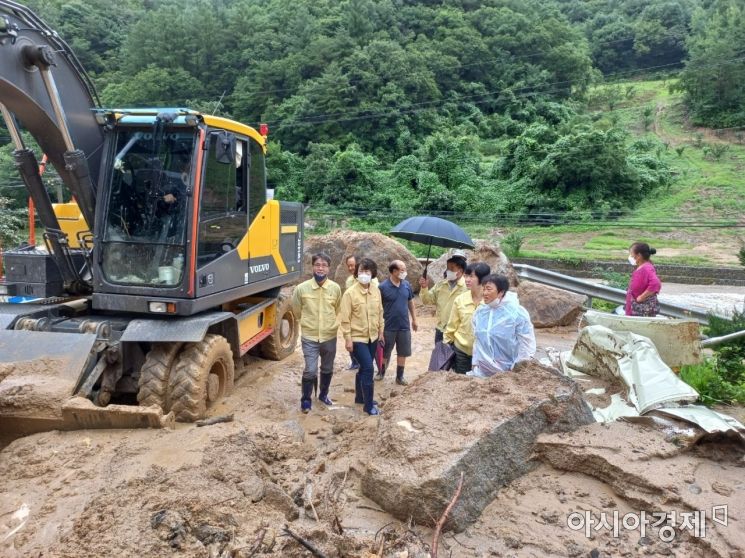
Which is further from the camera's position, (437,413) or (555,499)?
(437,413)

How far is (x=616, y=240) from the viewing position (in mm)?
21562

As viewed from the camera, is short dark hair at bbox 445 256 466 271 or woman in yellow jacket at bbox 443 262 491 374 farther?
short dark hair at bbox 445 256 466 271

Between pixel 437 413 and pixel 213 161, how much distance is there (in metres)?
3.09

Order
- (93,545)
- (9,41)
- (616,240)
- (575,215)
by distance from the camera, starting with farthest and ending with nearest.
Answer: (575,215), (616,240), (9,41), (93,545)

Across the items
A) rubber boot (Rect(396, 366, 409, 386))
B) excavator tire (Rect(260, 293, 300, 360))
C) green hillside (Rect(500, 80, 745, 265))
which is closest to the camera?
rubber boot (Rect(396, 366, 409, 386))

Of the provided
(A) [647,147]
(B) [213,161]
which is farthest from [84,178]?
(A) [647,147]

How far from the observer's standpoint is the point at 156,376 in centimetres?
483

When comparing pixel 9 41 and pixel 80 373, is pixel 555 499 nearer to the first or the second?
pixel 80 373

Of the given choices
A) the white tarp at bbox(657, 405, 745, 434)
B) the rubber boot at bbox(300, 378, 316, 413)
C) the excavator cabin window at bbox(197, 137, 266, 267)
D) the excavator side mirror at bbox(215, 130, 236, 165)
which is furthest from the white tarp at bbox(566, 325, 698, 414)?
the excavator side mirror at bbox(215, 130, 236, 165)

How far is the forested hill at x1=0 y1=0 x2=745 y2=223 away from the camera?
89.9 ft

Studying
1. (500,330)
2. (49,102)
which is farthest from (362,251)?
(500,330)

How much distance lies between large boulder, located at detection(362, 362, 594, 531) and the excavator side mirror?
102 inches

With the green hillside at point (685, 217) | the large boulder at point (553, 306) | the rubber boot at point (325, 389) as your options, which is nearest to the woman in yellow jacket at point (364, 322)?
the rubber boot at point (325, 389)

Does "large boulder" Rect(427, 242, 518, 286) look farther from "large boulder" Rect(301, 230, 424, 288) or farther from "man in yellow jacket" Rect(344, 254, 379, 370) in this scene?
"man in yellow jacket" Rect(344, 254, 379, 370)
